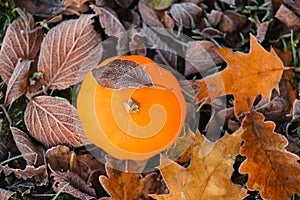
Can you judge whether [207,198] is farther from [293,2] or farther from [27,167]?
[293,2]

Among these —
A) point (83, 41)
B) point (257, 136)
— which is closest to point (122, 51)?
point (83, 41)

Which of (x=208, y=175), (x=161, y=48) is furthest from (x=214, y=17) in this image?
(x=208, y=175)

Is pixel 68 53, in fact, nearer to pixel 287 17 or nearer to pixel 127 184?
pixel 127 184

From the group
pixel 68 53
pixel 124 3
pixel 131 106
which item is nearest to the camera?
pixel 131 106

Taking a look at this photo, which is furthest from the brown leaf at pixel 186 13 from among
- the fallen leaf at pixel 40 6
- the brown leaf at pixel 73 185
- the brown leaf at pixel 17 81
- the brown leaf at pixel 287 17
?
the brown leaf at pixel 73 185

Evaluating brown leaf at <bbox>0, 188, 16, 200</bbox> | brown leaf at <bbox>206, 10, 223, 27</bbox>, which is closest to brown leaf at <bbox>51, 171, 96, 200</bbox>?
brown leaf at <bbox>0, 188, 16, 200</bbox>
